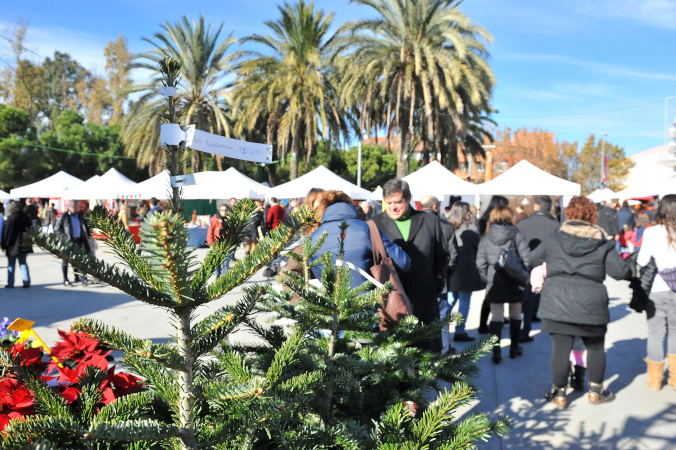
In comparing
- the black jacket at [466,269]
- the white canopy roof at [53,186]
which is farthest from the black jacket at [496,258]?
the white canopy roof at [53,186]

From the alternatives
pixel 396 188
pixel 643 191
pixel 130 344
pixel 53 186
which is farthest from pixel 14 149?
pixel 130 344

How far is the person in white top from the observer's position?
4.77 meters

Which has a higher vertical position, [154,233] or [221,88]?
[221,88]

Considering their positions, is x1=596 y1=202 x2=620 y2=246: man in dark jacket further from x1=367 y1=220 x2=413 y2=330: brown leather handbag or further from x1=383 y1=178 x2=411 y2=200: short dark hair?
x1=367 y1=220 x2=413 y2=330: brown leather handbag

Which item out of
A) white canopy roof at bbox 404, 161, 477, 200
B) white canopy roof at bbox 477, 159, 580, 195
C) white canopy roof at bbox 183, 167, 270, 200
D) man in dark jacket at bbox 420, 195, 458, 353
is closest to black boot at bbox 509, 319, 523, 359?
man in dark jacket at bbox 420, 195, 458, 353

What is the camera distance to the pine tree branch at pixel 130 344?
3.52 feet

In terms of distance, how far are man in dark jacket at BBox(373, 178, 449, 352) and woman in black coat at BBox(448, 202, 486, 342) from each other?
189 cm

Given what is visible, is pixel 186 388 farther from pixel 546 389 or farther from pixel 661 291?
pixel 661 291

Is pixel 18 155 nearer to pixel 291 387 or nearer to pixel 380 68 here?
pixel 380 68

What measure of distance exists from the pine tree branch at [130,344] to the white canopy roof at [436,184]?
1162 centimetres

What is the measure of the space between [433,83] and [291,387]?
17926 millimetres

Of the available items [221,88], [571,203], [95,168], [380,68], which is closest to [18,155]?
[95,168]

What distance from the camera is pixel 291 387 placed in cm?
130

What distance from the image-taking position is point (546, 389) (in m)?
4.90
